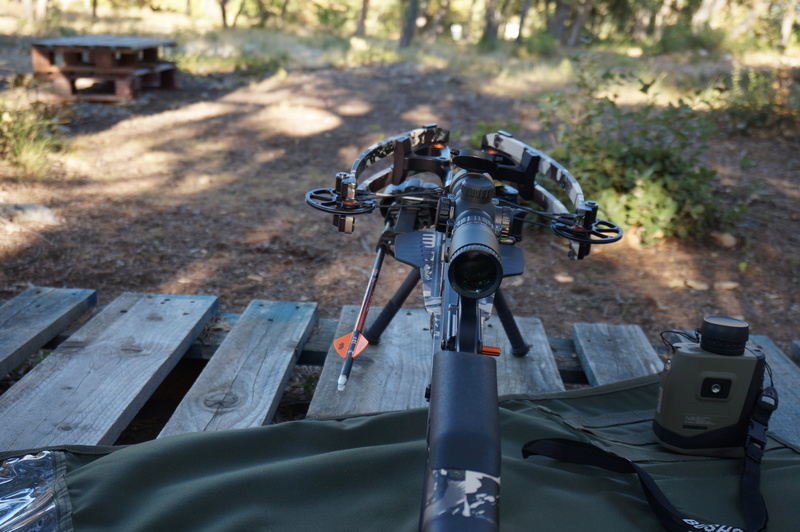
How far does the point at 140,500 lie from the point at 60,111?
7643 mm

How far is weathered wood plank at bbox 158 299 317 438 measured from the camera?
2.41 m

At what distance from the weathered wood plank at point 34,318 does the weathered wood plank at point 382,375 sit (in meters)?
1.21

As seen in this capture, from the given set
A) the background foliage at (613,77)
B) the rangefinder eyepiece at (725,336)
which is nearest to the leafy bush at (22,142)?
the background foliage at (613,77)

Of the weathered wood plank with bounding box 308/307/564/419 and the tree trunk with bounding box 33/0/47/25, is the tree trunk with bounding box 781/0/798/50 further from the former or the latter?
the tree trunk with bounding box 33/0/47/25

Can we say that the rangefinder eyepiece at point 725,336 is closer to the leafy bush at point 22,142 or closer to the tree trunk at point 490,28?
the leafy bush at point 22,142

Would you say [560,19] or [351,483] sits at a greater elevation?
[560,19]

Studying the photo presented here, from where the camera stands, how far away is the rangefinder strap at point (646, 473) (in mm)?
1930

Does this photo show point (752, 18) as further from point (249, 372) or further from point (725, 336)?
point (249, 372)

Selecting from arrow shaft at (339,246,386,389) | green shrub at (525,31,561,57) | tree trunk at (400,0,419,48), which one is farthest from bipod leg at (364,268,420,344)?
tree trunk at (400,0,419,48)

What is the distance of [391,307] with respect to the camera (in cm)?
283

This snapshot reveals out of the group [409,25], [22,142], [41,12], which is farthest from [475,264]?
[41,12]

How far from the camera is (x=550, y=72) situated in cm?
1382

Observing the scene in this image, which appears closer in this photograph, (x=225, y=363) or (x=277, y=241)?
(x=225, y=363)

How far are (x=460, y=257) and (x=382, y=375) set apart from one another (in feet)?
4.64
